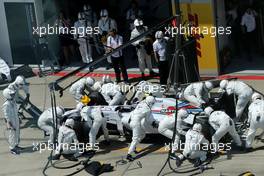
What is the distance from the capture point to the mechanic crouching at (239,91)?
16594 mm

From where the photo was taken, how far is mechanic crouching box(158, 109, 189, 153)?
51.5 ft

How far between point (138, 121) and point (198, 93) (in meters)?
1.79

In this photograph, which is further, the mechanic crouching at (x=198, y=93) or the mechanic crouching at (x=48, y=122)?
the mechanic crouching at (x=198, y=93)

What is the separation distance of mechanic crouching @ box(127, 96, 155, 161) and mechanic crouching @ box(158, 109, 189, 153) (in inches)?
16.6

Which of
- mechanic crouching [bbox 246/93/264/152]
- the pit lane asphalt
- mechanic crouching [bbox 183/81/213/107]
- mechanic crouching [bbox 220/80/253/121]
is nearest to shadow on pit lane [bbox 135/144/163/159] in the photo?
the pit lane asphalt

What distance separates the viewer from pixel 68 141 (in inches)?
637

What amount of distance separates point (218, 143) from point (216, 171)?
937mm

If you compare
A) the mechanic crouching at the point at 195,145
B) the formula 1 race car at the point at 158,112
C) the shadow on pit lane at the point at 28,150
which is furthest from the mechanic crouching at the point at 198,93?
the shadow on pit lane at the point at 28,150

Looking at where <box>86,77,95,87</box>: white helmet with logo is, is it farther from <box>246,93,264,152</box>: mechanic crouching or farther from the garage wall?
the garage wall

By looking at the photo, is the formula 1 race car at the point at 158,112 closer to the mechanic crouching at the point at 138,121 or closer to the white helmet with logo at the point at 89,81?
the mechanic crouching at the point at 138,121

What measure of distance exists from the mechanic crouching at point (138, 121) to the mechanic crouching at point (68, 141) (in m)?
1.23

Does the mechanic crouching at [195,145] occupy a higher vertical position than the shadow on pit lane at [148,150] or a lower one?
higher

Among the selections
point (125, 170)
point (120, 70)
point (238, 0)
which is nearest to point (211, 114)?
point (125, 170)

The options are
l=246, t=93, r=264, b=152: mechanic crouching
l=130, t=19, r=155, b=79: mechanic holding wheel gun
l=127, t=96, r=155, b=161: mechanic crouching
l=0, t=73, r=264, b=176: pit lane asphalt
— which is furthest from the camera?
l=130, t=19, r=155, b=79: mechanic holding wheel gun
